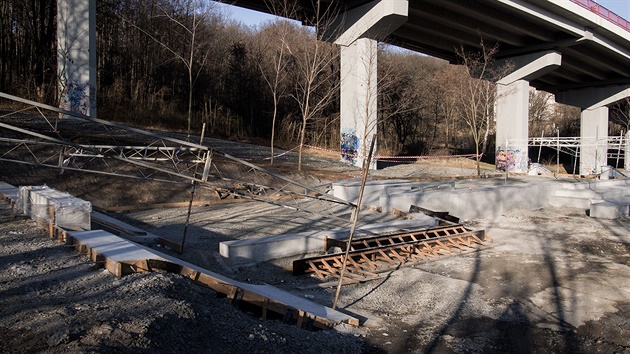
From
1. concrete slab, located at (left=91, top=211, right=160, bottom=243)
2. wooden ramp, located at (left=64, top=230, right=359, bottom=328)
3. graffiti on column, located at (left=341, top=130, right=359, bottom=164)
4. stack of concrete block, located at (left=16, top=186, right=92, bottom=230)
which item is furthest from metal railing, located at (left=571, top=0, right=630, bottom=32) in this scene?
stack of concrete block, located at (left=16, top=186, right=92, bottom=230)

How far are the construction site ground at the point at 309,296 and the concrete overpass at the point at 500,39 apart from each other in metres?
14.7

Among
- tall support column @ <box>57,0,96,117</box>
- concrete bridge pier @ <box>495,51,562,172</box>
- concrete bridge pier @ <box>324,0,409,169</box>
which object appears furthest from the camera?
concrete bridge pier @ <box>495,51,562,172</box>

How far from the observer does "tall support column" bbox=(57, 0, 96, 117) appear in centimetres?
2177

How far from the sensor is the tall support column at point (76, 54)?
21.8m

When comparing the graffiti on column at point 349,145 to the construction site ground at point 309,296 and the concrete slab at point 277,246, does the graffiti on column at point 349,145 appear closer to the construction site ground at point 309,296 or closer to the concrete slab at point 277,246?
the construction site ground at point 309,296

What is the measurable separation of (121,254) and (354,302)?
3635 millimetres

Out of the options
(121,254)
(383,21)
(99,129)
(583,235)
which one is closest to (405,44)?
(383,21)

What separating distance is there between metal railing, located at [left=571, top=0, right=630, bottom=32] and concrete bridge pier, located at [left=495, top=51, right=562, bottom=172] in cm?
464

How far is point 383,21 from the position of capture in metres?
27.2

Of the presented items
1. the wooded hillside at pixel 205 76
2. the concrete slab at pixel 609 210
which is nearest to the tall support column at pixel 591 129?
the wooded hillside at pixel 205 76

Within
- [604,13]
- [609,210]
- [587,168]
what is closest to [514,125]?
[604,13]

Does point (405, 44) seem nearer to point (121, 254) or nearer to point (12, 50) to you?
point (12, 50)

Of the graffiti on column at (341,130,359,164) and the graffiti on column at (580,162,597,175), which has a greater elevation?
the graffiti on column at (341,130,359,164)

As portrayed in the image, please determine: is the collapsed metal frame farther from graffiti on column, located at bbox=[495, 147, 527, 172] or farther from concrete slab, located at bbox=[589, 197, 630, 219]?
graffiti on column, located at bbox=[495, 147, 527, 172]
